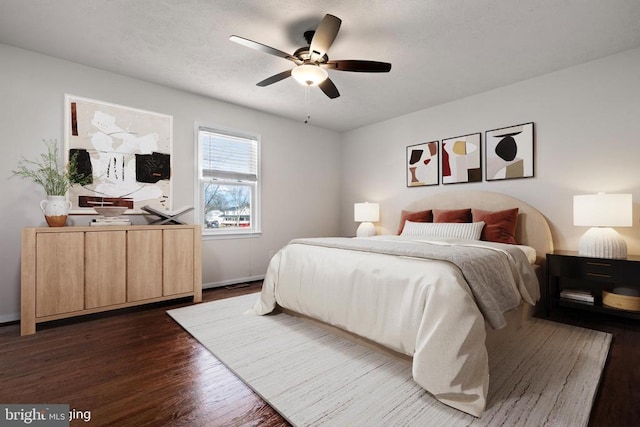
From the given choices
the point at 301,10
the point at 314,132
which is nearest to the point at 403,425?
the point at 301,10

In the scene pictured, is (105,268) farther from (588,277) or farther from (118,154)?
(588,277)

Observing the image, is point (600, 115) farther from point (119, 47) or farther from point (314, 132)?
point (119, 47)

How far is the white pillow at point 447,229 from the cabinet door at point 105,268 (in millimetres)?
3126

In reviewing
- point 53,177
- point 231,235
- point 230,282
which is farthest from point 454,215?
point 53,177

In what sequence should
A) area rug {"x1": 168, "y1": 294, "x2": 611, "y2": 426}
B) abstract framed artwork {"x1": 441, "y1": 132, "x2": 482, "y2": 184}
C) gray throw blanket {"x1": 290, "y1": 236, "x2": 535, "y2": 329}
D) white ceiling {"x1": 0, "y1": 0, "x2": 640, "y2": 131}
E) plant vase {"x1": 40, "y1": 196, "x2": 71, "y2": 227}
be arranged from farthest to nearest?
1. abstract framed artwork {"x1": 441, "y1": 132, "x2": 482, "y2": 184}
2. plant vase {"x1": 40, "y1": 196, "x2": 71, "y2": 227}
3. white ceiling {"x1": 0, "y1": 0, "x2": 640, "y2": 131}
4. gray throw blanket {"x1": 290, "y1": 236, "x2": 535, "y2": 329}
5. area rug {"x1": 168, "y1": 294, "x2": 611, "y2": 426}

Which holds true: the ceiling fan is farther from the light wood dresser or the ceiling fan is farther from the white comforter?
the light wood dresser

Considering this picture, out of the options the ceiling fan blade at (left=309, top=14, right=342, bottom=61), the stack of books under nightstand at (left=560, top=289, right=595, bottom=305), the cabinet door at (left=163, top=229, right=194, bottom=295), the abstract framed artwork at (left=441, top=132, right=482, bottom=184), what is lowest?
the stack of books under nightstand at (left=560, top=289, right=595, bottom=305)

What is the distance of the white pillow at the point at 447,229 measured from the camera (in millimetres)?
3218

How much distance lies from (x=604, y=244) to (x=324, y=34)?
2.91 meters

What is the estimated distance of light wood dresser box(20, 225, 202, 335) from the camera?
2.42 m

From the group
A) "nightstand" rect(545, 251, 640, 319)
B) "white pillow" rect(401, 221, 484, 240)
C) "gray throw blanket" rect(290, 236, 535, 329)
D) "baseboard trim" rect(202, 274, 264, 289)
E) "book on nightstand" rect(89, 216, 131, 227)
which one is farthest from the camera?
"baseboard trim" rect(202, 274, 264, 289)

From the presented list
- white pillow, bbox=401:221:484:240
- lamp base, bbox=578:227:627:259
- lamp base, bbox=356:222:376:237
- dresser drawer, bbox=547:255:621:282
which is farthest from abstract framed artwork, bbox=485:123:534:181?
lamp base, bbox=356:222:376:237

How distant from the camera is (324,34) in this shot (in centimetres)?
214

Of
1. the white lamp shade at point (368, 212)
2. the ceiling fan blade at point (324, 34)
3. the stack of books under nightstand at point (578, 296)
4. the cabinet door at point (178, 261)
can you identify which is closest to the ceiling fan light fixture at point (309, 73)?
the ceiling fan blade at point (324, 34)
